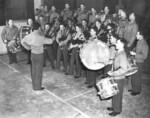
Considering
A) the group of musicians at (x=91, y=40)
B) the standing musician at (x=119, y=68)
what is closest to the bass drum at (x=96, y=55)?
the group of musicians at (x=91, y=40)

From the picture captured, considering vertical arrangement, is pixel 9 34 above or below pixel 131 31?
below

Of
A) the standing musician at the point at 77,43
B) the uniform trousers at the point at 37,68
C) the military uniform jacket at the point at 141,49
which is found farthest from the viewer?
the standing musician at the point at 77,43

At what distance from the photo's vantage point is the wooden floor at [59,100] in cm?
585

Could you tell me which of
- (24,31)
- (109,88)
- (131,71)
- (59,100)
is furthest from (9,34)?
(131,71)

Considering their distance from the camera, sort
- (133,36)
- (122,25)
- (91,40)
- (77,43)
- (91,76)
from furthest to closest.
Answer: (122,25), (77,43), (133,36), (91,76), (91,40)

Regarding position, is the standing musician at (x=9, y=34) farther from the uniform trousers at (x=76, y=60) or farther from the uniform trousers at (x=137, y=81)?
the uniform trousers at (x=137, y=81)

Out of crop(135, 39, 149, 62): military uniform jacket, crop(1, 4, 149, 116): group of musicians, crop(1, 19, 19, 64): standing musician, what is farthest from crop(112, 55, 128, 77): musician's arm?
crop(1, 19, 19, 64): standing musician

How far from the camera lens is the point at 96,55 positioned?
19.8 feet

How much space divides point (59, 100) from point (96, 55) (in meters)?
1.76

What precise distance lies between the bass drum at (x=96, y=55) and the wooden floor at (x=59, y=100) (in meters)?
1.17

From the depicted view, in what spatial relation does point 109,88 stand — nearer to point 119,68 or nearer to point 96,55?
point 119,68

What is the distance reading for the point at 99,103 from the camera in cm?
643

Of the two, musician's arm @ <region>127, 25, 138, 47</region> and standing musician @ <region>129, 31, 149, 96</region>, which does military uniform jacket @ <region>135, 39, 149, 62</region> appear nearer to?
standing musician @ <region>129, 31, 149, 96</region>

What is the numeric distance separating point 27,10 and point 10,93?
7.58m
